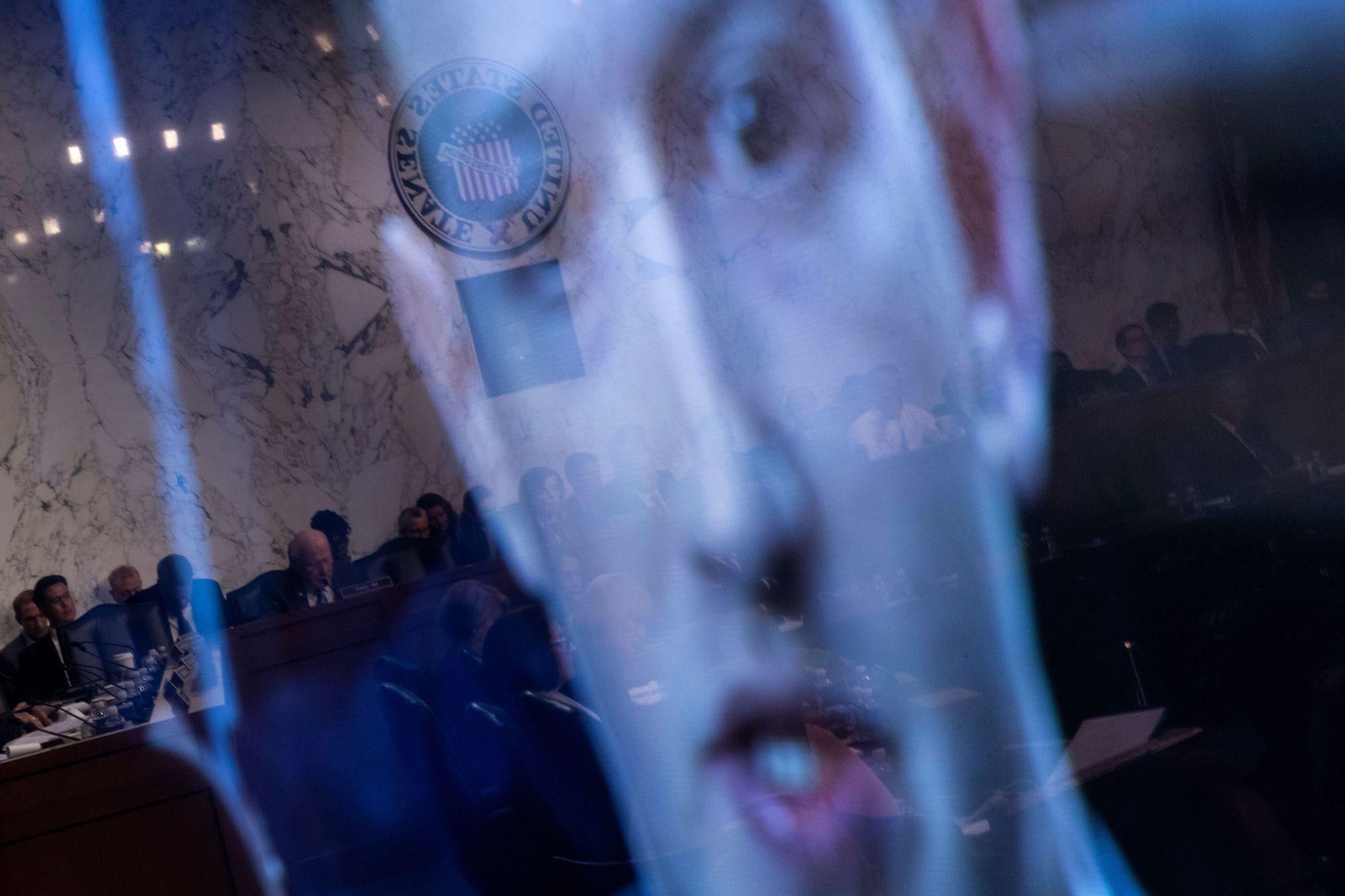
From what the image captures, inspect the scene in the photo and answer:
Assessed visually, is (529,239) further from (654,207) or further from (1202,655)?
(1202,655)

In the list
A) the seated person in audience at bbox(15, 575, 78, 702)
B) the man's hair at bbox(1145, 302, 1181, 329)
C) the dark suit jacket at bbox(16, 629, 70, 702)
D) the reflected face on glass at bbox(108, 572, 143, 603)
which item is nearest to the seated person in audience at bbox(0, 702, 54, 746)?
the seated person in audience at bbox(15, 575, 78, 702)

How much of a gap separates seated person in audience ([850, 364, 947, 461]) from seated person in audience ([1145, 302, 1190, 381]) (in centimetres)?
134

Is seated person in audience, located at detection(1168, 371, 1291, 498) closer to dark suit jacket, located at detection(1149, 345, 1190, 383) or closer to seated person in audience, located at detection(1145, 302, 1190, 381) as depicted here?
seated person in audience, located at detection(1145, 302, 1190, 381)

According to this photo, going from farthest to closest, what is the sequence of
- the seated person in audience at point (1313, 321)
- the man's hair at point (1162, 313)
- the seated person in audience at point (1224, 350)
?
the man's hair at point (1162, 313)
the seated person in audience at point (1224, 350)
the seated person in audience at point (1313, 321)

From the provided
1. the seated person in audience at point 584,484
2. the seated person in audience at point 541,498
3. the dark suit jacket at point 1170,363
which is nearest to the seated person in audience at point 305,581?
the seated person in audience at point 541,498

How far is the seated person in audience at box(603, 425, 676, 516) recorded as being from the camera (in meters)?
6.23

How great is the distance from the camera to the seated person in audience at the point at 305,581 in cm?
536

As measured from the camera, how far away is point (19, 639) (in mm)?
5992

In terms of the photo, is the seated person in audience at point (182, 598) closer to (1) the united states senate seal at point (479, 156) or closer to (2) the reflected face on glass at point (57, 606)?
(2) the reflected face on glass at point (57, 606)

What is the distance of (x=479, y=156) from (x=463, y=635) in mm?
4745

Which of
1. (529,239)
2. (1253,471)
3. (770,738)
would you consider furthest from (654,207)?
(770,738)

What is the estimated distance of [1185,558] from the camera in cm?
322

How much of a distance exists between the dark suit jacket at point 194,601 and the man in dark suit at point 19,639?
0.44 metres

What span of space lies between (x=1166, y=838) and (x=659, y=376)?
5227 mm
